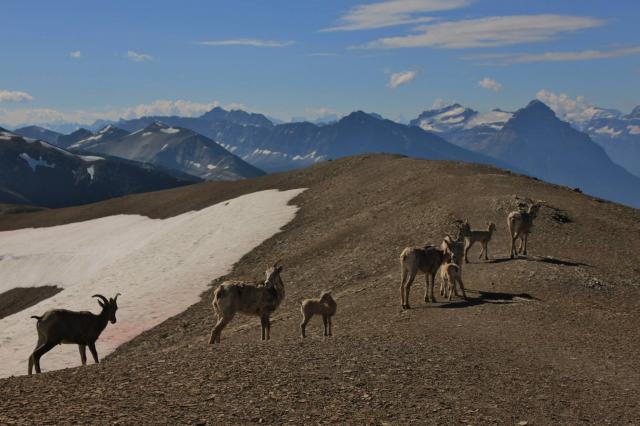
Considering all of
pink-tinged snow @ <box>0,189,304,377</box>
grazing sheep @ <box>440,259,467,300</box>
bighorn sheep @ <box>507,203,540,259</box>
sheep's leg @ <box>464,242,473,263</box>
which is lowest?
pink-tinged snow @ <box>0,189,304,377</box>

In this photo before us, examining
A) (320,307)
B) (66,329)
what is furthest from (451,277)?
(66,329)

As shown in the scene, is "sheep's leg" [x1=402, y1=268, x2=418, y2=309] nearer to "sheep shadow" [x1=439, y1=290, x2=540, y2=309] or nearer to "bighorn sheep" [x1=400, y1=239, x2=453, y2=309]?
"bighorn sheep" [x1=400, y1=239, x2=453, y2=309]

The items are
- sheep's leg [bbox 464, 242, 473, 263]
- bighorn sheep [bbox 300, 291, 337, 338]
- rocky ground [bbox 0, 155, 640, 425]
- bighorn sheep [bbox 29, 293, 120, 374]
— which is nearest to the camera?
rocky ground [bbox 0, 155, 640, 425]

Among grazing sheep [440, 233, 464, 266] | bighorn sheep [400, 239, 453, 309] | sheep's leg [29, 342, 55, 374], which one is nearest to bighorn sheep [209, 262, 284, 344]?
bighorn sheep [400, 239, 453, 309]

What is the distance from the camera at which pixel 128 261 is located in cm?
Answer: 5947

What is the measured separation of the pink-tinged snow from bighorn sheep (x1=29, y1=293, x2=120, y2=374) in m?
14.0

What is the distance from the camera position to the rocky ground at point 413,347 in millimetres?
13930

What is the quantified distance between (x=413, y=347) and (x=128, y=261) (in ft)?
153

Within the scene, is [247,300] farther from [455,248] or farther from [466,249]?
[466,249]

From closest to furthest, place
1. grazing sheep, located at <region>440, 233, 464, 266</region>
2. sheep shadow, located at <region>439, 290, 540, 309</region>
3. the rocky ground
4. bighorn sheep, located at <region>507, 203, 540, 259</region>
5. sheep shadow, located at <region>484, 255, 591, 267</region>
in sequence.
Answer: the rocky ground → sheep shadow, located at <region>439, 290, 540, 309</region> → grazing sheep, located at <region>440, 233, 464, 266</region> → sheep shadow, located at <region>484, 255, 591, 267</region> → bighorn sheep, located at <region>507, 203, 540, 259</region>

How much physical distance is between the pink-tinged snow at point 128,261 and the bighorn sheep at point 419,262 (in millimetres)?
21447

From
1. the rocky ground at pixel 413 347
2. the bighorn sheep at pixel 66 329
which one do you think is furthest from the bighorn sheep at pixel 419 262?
the bighorn sheep at pixel 66 329

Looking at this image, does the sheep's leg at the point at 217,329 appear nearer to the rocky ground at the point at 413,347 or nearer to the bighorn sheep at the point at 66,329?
the rocky ground at the point at 413,347

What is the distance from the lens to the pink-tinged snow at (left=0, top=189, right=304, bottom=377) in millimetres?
42188
